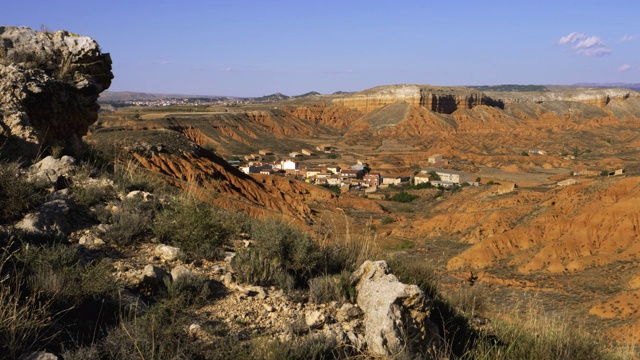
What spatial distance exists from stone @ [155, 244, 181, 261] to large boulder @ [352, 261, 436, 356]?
1.79 meters

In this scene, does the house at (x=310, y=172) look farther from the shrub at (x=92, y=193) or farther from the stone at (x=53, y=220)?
the stone at (x=53, y=220)

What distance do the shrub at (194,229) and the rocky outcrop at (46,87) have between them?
360cm

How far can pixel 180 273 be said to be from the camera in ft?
13.7

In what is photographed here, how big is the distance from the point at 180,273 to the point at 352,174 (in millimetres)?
48417

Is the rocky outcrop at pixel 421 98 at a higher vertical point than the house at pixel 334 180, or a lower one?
higher

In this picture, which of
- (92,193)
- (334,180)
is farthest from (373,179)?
(92,193)

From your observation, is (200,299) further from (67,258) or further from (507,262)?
(507,262)

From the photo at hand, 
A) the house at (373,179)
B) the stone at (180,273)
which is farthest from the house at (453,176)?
the stone at (180,273)

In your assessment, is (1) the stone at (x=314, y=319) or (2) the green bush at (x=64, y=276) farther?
(1) the stone at (x=314, y=319)

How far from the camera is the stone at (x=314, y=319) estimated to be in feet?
12.4

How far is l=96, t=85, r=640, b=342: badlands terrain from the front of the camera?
18.7 meters

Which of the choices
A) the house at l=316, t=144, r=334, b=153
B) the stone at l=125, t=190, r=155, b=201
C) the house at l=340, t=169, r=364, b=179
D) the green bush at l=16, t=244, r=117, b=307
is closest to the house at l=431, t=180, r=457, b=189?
the house at l=340, t=169, r=364, b=179

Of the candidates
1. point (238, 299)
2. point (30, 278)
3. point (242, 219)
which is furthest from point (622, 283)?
point (30, 278)

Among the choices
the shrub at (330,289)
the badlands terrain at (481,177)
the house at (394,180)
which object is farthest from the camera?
the house at (394,180)
